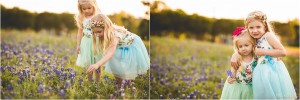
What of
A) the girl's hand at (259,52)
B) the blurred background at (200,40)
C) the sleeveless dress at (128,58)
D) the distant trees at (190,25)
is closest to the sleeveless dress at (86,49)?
the sleeveless dress at (128,58)

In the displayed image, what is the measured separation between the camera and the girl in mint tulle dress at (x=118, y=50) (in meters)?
4.95

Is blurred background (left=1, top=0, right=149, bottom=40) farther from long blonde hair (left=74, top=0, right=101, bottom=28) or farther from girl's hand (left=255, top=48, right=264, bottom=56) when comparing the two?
girl's hand (left=255, top=48, right=264, bottom=56)

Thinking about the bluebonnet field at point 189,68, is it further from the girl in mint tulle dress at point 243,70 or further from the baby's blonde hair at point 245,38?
the baby's blonde hair at point 245,38

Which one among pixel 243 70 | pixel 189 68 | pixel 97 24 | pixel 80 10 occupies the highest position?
pixel 80 10

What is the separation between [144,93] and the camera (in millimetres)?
5438

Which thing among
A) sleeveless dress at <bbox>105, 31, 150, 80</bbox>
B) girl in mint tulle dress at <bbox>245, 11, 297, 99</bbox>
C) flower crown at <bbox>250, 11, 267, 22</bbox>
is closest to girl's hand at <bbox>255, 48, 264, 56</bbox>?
girl in mint tulle dress at <bbox>245, 11, 297, 99</bbox>

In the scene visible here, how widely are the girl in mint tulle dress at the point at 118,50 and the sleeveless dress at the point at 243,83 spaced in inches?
39.0

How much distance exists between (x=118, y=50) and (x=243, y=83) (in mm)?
1190

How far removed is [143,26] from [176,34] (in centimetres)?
153

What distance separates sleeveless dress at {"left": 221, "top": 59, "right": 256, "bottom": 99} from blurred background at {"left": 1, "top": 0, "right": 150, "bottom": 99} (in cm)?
102

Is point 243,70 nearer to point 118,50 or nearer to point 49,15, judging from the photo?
point 118,50

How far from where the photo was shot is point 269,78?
4617 mm

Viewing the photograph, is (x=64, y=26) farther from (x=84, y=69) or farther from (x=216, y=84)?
(x=216, y=84)

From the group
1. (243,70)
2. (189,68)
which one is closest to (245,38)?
(243,70)
